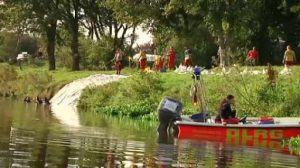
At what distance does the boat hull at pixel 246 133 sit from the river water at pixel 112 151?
5.11 feet

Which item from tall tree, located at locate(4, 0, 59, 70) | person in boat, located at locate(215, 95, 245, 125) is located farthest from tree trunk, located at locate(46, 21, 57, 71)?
person in boat, located at locate(215, 95, 245, 125)

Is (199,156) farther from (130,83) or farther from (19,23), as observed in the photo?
(19,23)

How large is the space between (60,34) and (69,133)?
5823 cm

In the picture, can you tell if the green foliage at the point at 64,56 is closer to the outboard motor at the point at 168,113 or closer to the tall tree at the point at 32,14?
the tall tree at the point at 32,14

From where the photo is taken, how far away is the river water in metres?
18.5

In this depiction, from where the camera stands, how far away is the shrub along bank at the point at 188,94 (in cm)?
3612

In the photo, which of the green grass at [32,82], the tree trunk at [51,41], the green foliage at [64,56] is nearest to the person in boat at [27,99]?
the green grass at [32,82]

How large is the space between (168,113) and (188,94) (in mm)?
12616

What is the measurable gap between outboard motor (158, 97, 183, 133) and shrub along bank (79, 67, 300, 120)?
7.01 meters

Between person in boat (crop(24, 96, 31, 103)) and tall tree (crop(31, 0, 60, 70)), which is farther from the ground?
tall tree (crop(31, 0, 60, 70))

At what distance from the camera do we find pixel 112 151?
21172 mm

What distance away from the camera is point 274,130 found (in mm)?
28734

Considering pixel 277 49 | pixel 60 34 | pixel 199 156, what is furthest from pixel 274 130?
pixel 60 34

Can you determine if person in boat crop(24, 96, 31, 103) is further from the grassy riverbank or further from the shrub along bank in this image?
the shrub along bank
